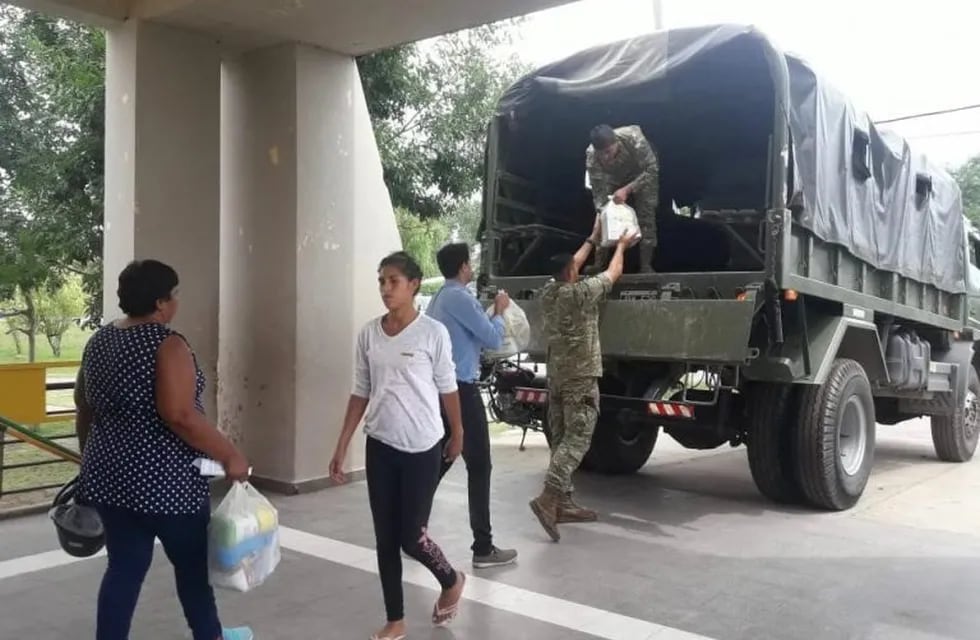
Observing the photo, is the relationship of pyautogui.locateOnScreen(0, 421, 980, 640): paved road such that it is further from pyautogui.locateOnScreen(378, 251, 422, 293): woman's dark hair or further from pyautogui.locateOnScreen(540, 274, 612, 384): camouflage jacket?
pyautogui.locateOnScreen(378, 251, 422, 293): woman's dark hair

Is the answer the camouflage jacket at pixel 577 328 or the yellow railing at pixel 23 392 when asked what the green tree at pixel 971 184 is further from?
the yellow railing at pixel 23 392

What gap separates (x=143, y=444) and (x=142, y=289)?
1.73ft

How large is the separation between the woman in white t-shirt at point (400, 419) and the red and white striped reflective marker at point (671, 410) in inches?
101

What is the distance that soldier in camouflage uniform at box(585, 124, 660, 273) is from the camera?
20.4 ft

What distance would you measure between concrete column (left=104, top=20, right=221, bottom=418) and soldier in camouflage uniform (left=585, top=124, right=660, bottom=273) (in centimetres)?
285

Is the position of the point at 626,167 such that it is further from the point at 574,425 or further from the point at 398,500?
the point at 398,500

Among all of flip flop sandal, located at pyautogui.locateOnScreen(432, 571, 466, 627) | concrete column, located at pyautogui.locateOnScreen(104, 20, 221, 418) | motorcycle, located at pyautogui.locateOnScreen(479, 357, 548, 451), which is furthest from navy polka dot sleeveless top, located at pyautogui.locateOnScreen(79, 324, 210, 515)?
motorcycle, located at pyautogui.locateOnScreen(479, 357, 548, 451)

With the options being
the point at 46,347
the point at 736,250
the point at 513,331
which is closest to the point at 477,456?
the point at 513,331

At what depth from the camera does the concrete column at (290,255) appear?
21.3 ft

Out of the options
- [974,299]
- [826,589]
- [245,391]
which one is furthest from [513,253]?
[974,299]

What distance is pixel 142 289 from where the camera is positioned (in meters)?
2.94

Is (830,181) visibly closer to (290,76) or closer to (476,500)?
(476,500)

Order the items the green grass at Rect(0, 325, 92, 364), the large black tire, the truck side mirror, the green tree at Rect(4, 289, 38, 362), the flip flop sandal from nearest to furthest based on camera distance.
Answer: the flip flop sandal
the truck side mirror
the large black tire
the green tree at Rect(4, 289, 38, 362)
the green grass at Rect(0, 325, 92, 364)

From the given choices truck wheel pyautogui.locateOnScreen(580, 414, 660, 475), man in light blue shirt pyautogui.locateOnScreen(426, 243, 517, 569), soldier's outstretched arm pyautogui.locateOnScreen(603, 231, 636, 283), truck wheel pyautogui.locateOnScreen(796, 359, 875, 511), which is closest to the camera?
man in light blue shirt pyautogui.locateOnScreen(426, 243, 517, 569)
